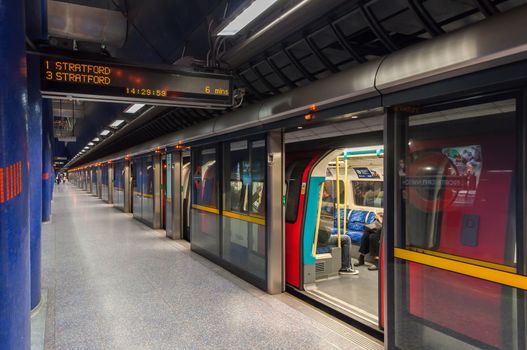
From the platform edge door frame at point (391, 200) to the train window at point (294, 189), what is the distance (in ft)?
6.35

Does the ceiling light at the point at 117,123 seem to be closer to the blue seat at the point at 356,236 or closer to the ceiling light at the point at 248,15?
the blue seat at the point at 356,236

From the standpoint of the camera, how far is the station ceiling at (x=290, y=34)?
2625 millimetres

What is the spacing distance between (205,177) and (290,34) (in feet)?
11.7

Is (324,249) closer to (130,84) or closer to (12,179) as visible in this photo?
(130,84)

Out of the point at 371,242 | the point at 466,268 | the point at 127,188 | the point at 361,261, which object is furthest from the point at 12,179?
the point at 127,188

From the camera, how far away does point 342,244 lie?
5844mm

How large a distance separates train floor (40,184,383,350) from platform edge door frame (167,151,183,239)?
1766 millimetres

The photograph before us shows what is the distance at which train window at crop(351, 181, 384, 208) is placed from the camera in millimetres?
7133

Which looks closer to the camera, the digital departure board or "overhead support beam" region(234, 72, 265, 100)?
the digital departure board

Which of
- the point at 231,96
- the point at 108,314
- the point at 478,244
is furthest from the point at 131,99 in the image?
the point at 478,244

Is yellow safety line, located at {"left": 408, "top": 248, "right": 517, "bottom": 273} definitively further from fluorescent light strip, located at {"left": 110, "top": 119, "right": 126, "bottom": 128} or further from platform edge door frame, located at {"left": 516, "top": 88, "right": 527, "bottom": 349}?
fluorescent light strip, located at {"left": 110, "top": 119, "right": 126, "bottom": 128}

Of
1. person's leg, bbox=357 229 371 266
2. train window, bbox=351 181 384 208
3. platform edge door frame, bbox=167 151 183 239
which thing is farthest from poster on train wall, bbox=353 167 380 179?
platform edge door frame, bbox=167 151 183 239

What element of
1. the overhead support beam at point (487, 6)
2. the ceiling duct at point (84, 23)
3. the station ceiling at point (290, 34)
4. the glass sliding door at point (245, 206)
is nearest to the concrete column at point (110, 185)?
the station ceiling at point (290, 34)

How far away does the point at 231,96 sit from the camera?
393 centimetres
